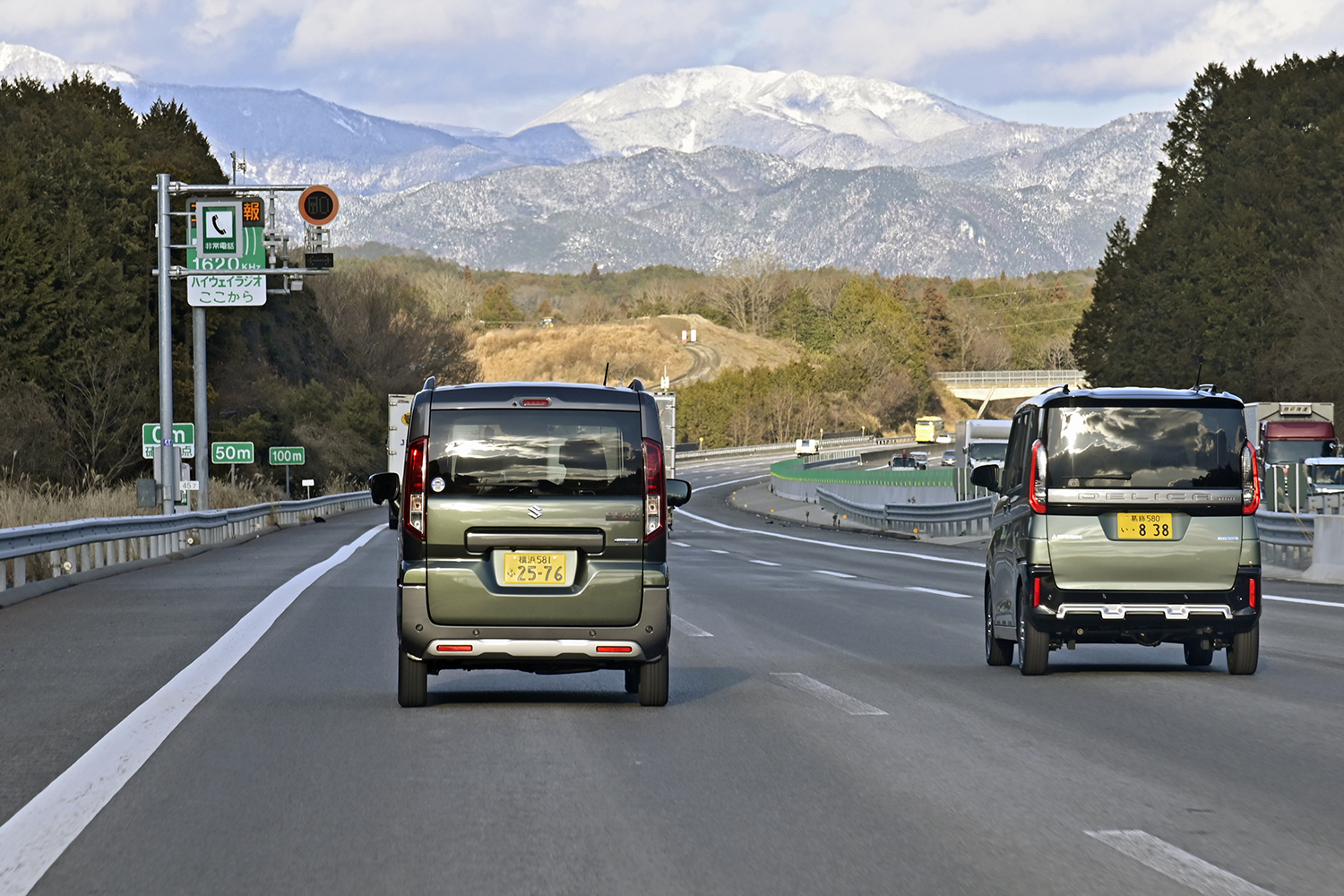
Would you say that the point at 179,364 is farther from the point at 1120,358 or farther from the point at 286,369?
the point at 1120,358

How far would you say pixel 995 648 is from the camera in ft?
42.6

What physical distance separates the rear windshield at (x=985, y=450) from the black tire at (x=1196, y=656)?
45200 mm

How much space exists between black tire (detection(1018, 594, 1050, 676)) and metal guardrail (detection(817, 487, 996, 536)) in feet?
82.4

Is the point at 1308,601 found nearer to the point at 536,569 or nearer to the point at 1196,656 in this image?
the point at 1196,656

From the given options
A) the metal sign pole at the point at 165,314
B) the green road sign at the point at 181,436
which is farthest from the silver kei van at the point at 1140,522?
the green road sign at the point at 181,436

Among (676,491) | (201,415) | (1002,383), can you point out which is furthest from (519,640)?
A: (1002,383)

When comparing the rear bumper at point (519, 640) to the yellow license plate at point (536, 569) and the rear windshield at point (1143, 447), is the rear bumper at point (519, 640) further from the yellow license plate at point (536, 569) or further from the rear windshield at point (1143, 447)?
the rear windshield at point (1143, 447)

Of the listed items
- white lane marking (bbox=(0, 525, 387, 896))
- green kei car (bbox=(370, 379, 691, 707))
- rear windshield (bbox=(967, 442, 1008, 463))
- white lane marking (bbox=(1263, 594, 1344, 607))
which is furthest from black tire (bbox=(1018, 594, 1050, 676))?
rear windshield (bbox=(967, 442, 1008, 463))

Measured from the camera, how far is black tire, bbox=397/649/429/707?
9.94 meters

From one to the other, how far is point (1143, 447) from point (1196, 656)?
6.94 ft

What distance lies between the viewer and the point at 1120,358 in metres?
83.7

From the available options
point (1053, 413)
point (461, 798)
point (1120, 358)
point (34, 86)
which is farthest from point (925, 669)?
point (1120, 358)

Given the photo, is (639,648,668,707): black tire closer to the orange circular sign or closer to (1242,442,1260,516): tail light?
(1242,442,1260,516): tail light

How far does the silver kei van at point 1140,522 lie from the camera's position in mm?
11711
